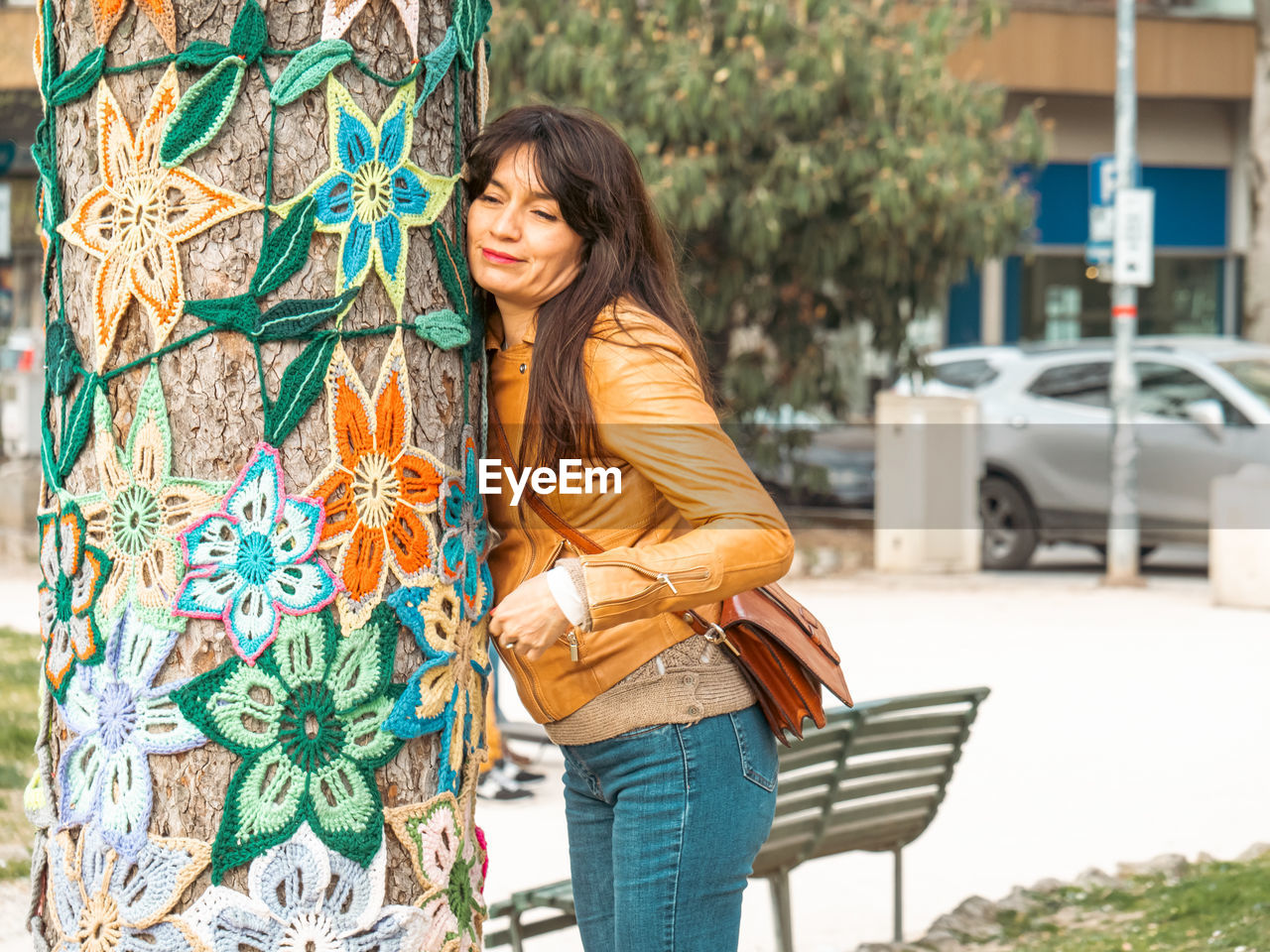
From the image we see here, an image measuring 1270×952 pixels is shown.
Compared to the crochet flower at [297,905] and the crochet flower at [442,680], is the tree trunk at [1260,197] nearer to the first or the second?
the crochet flower at [442,680]

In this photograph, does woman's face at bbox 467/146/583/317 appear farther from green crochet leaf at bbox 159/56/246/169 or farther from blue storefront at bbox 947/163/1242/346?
blue storefront at bbox 947/163/1242/346

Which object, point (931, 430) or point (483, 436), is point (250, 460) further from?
point (931, 430)

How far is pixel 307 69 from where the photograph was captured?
2135mm

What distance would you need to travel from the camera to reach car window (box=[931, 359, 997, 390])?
1377 cm

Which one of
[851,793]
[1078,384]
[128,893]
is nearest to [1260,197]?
[1078,384]

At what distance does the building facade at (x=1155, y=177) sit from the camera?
22625 millimetres

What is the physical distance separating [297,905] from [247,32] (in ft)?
3.74

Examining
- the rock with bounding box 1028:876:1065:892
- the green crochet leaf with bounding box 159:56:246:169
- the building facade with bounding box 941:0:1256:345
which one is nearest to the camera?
the green crochet leaf with bounding box 159:56:246:169

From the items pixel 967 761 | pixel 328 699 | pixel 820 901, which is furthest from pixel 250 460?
pixel 967 761

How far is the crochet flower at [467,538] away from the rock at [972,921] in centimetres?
272

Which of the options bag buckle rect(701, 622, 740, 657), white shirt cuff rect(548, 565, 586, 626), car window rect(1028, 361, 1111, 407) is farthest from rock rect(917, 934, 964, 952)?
car window rect(1028, 361, 1111, 407)

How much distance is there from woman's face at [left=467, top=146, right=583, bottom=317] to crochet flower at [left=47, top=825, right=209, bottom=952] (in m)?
0.89

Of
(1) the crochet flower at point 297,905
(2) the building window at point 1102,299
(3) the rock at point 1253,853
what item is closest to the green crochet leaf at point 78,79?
(1) the crochet flower at point 297,905

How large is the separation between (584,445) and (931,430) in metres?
10.5
